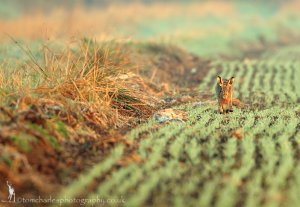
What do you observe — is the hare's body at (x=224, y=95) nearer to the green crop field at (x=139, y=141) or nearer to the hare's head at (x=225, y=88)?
the hare's head at (x=225, y=88)

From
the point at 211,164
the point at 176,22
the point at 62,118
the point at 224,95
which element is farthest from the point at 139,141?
the point at 176,22

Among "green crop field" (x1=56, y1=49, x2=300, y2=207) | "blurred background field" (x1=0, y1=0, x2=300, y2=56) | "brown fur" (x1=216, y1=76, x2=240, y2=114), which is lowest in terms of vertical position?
"green crop field" (x1=56, y1=49, x2=300, y2=207)

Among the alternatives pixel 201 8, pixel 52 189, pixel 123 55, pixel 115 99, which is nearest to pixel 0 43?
pixel 123 55

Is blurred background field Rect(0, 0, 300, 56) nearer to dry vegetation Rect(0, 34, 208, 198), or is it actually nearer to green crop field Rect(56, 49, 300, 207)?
dry vegetation Rect(0, 34, 208, 198)

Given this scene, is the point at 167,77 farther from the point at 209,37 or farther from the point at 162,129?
the point at 209,37

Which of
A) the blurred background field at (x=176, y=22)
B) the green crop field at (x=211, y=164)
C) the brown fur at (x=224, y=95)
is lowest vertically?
the green crop field at (x=211, y=164)

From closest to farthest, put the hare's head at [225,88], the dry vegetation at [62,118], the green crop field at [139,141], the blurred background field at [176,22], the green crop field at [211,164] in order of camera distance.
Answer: the green crop field at [211,164] < the green crop field at [139,141] < the dry vegetation at [62,118] < the hare's head at [225,88] < the blurred background field at [176,22]

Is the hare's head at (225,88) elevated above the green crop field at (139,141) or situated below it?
above

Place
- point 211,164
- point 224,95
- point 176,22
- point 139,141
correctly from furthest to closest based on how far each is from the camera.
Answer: point 176,22 → point 224,95 → point 139,141 → point 211,164

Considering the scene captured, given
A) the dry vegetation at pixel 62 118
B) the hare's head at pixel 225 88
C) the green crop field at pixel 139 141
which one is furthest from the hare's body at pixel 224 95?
the dry vegetation at pixel 62 118

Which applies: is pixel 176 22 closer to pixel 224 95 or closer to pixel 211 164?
pixel 224 95

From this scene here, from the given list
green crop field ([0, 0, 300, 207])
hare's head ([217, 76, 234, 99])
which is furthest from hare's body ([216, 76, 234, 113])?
green crop field ([0, 0, 300, 207])
